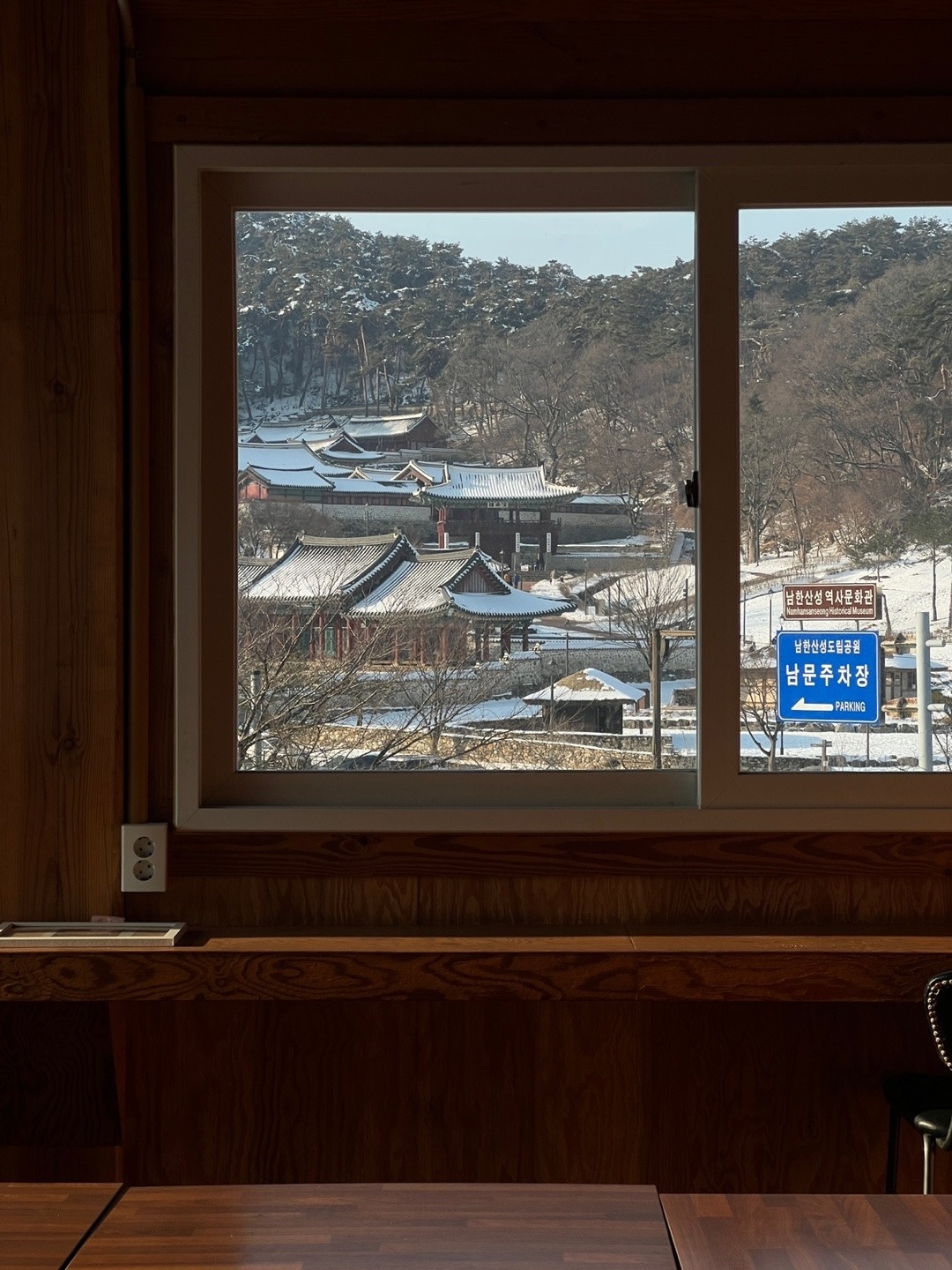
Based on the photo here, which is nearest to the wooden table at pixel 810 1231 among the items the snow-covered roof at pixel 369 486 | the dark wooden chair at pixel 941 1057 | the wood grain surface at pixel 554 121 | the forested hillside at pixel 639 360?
the dark wooden chair at pixel 941 1057

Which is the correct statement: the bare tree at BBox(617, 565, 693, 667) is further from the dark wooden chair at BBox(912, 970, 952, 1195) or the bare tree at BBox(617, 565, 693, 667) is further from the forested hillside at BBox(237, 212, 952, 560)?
the dark wooden chair at BBox(912, 970, 952, 1195)

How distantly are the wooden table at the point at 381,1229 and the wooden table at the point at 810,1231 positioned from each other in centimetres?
4

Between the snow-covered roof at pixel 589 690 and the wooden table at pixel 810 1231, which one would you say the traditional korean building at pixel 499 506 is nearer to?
the snow-covered roof at pixel 589 690

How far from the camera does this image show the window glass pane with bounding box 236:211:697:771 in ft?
8.29

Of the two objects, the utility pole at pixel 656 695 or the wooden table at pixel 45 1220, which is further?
the utility pole at pixel 656 695

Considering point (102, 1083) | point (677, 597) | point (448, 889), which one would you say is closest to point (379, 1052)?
point (448, 889)

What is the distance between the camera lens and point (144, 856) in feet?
7.91

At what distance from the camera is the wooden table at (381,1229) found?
107 centimetres

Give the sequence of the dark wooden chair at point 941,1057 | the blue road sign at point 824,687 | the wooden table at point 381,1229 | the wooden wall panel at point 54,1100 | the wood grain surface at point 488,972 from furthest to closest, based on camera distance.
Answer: the blue road sign at point 824,687 < the wooden wall panel at point 54,1100 < the wood grain surface at point 488,972 < the dark wooden chair at point 941,1057 < the wooden table at point 381,1229

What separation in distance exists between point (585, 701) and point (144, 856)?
3.25 ft

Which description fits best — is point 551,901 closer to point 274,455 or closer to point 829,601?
point 829,601

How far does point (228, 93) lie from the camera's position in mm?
2451

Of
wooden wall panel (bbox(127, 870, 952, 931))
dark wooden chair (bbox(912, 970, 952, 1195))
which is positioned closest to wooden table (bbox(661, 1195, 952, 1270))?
dark wooden chair (bbox(912, 970, 952, 1195))

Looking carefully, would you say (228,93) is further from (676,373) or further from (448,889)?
(448,889)
